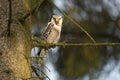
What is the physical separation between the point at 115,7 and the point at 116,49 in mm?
561

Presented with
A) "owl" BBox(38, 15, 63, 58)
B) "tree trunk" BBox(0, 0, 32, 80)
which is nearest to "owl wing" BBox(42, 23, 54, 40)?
"owl" BBox(38, 15, 63, 58)

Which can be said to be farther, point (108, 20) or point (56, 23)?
point (108, 20)

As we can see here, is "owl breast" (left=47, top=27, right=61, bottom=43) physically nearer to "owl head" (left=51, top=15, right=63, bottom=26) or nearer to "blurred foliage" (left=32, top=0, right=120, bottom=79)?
"owl head" (left=51, top=15, right=63, bottom=26)

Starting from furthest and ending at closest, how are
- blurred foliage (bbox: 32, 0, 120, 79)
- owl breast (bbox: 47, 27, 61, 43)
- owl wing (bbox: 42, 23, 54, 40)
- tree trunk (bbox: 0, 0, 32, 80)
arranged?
blurred foliage (bbox: 32, 0, 120, 79) < owl wing (bbox: 42, 23, 54, 40) < owl breast (bbox: 47, 27, 61, 43) < tree trunk (bbox: 0, 0, 32, 80)

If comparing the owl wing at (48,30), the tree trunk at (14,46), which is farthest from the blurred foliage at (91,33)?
the tree trunk at (14,46)

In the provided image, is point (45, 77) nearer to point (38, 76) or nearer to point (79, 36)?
point (38, 76)

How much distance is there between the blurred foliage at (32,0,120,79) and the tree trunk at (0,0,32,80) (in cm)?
327

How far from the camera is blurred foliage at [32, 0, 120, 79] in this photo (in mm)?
6825

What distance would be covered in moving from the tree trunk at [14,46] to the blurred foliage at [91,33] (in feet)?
10.7

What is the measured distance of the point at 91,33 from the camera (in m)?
7.00

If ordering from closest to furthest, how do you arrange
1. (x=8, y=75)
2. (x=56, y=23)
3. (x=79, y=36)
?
1. (x=8, y=75)
2. (x=56, y=23)
3. (x=79, y=36)

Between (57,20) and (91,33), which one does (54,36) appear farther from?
(91,33)

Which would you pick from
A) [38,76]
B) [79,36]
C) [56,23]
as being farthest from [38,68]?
[79,36]

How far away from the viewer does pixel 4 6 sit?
130 inches
